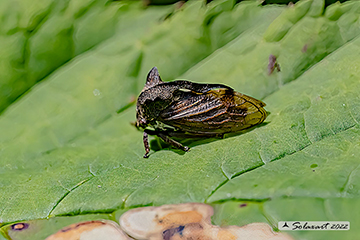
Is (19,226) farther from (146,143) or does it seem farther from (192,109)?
(192,109)

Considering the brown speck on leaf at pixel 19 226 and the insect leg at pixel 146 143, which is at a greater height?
the brown speck on leaf at pixel 19 226

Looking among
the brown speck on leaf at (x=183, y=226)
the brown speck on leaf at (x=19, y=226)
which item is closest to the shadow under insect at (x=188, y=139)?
the brown speck on leaf at (x=183, y=226)

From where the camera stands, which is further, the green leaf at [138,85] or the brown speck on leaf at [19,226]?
the green leaf at [138,85]

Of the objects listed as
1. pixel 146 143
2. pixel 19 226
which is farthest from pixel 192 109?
pixel 19 226

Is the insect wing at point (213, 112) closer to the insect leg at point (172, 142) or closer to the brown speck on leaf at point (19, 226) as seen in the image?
the insect leg at point (172, 142)

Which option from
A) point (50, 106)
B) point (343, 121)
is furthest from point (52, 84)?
point (343, 121)

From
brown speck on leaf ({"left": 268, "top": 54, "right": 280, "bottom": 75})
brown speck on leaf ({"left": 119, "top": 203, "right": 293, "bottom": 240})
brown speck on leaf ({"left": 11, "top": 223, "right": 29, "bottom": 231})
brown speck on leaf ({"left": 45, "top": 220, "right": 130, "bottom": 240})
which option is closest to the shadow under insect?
brown speck on leaf ({"left": 268, "top": 54, "right": 280, "bottom": 75})

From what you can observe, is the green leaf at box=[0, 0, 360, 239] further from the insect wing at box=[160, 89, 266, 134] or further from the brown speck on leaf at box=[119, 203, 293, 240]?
the brown speck on leaf at box=[119, 203, 293, 240]

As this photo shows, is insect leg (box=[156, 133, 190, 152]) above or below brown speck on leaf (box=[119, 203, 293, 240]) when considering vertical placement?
below
